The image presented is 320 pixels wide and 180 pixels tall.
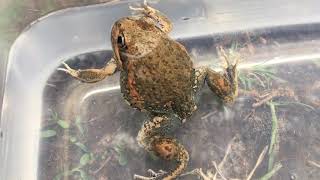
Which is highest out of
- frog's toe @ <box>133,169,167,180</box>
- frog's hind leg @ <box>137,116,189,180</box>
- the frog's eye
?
the frog's eye

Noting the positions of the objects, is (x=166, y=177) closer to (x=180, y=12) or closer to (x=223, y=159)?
(x=223, y=159)

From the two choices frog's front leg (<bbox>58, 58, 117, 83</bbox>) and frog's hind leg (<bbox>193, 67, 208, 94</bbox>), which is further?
frog's front leg (<bbox>58, 58, 117, 83</bbox>)

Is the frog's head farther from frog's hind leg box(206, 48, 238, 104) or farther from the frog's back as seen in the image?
frog's hind leg box(206, 48, 238, 104)

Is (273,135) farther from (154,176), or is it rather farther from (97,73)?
(97,73)

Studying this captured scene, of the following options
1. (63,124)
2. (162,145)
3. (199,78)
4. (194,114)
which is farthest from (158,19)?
(63,124)

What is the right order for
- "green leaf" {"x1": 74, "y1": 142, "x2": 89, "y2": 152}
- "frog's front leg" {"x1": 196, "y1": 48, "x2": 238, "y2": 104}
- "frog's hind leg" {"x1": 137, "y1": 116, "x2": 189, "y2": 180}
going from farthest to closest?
"green leaf" {"x1": 74, "y1": 142, "x2": 89, "y2": 152}, "frog's front leg" {"x1": 196, "y1": 48, "x2": 238, "y2": 104}, "frog's hind leg" {"x1": 137, "y1": 116, "x2": 189, "y2": 180}

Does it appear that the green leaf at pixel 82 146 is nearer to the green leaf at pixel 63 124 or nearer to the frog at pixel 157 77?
the green leaf at pixel 63 124

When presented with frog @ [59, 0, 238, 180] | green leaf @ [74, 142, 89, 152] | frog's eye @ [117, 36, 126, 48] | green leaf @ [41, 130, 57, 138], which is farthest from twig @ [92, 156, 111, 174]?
frog's eye @ [117, 36, 126, 48]

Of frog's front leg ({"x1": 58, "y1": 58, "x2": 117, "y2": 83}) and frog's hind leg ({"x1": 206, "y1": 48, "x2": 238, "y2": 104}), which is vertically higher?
frog's front leg ({"x1": 58, "y1": 58, "x2": 117, "y2": 83})

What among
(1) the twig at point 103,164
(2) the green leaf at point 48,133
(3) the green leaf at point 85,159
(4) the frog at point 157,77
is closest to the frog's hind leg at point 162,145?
(4) the frog at point 157,77
